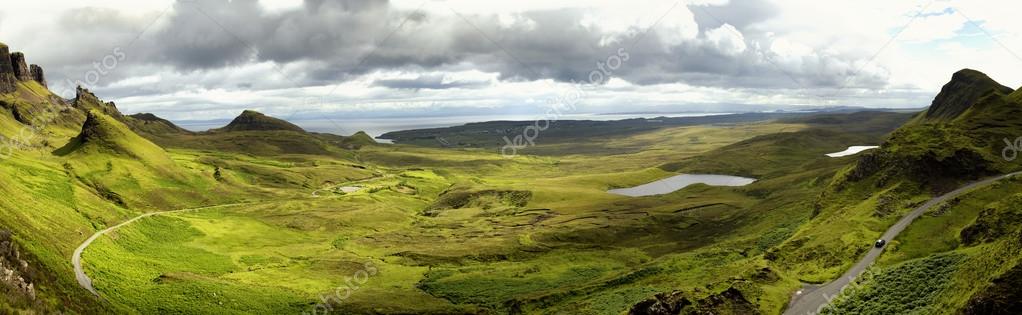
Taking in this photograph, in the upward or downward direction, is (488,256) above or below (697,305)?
below

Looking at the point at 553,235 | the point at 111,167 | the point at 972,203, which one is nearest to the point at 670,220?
the point at 553,235

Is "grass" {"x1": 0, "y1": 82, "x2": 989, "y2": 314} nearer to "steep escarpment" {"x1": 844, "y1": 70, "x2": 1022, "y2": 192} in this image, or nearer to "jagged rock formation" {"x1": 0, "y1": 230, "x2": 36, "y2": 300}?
"jagged rock formation" {"x1": 0, "y1": 230, "x2": 36, "y2": 300}

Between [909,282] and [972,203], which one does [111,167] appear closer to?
[909,282]

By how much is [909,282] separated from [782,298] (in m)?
14.9

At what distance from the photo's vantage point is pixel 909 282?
71.7 meters

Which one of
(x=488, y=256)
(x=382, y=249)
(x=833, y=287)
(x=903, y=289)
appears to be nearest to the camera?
(x=903, y=289)

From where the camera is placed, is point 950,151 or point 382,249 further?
point 382,249

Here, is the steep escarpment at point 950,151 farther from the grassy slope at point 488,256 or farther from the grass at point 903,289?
the grass at point 903,289

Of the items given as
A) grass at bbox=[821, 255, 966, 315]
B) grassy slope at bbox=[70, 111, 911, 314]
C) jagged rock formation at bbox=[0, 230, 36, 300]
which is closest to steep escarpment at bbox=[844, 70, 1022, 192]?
grassy slope at bbox=[70, 111, 911, 314]

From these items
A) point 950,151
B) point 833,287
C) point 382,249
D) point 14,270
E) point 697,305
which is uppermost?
point 950,151

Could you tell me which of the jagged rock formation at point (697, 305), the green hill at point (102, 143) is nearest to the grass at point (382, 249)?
the green hill at point (102, 143)

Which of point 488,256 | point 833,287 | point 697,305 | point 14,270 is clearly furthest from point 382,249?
point 833,287

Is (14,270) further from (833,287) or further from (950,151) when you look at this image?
(950,151)

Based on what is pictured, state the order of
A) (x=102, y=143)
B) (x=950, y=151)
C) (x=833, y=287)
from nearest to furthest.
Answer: (x=833, y=287) → (x=950, y=151) → (x=102, y=143)
